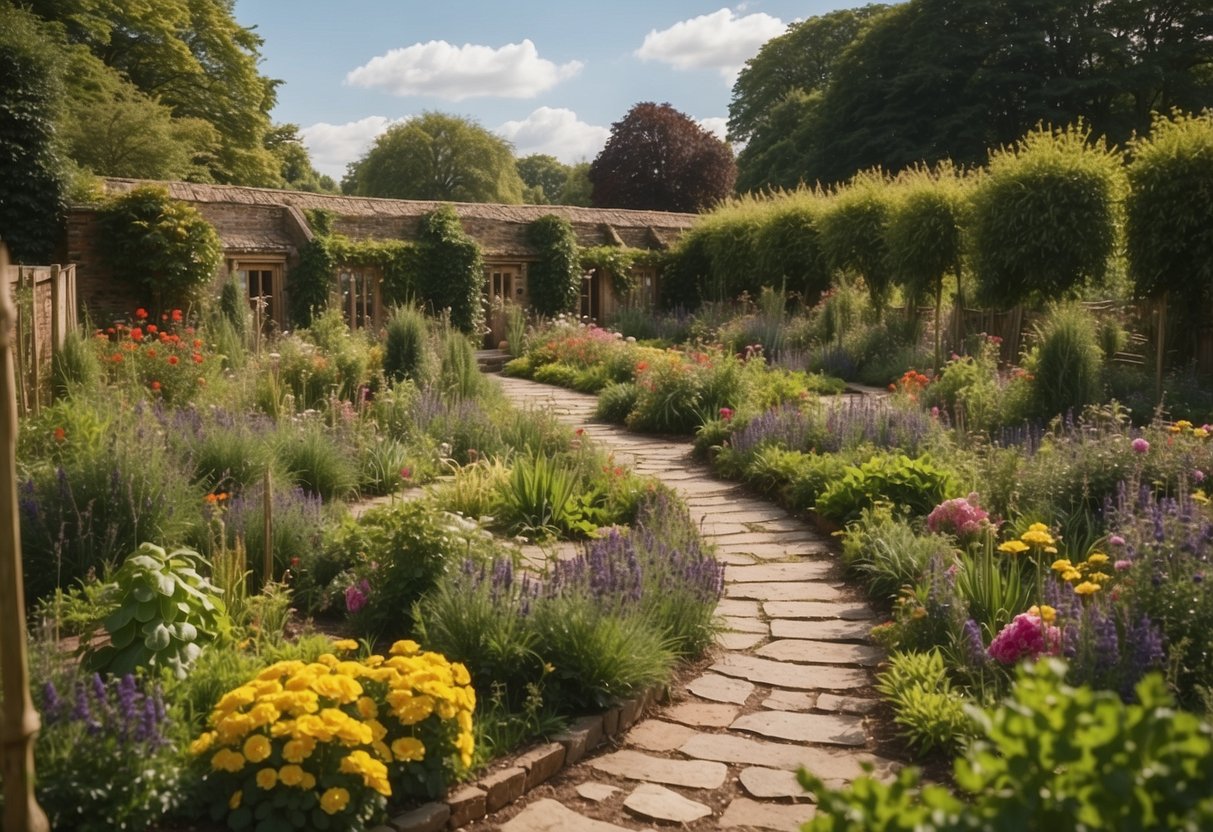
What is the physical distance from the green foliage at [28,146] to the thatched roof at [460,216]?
49.8 inches

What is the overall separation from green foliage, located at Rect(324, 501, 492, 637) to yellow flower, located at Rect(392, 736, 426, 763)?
1.42 metres

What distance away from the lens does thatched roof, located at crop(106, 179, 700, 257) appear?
17.5m

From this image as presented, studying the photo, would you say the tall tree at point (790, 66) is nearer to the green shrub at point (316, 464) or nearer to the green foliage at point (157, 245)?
the green foliage at point (157, 245)

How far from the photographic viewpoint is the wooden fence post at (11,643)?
1.60 m

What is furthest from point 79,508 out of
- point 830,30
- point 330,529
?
point 830,30

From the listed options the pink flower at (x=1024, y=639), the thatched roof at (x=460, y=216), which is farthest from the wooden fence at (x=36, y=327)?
the thatched roof at (x=460, y=216)

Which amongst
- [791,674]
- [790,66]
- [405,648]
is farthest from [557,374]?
[790,66]

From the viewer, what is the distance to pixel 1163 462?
6098mm

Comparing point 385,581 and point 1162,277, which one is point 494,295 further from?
point 385,581

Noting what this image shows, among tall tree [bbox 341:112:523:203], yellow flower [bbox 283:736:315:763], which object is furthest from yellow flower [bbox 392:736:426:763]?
tall tree [bbox 341:112:523:203]

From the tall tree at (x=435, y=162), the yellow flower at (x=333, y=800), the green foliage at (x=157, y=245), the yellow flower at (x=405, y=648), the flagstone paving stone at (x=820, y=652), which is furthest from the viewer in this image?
the tall tree at (x=435, y=162)

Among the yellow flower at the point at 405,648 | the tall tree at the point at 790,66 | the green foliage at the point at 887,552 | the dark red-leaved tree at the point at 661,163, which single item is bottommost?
the green foliage at the point at 887,552

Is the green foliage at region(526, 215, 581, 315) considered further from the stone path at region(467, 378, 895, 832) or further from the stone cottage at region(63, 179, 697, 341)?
the stone path at region(467, 378, 895, 832)

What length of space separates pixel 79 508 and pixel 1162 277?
36.4ft
